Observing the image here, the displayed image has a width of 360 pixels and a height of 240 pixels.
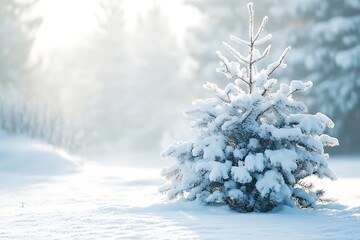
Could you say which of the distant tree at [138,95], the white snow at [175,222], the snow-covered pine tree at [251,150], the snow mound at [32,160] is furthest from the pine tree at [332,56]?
the snow-covered pine tree at [251,150]

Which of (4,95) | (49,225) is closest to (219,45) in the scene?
(4,95)

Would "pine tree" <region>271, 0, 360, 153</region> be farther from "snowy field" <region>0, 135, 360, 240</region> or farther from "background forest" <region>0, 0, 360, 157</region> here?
"snowy field" <region>0, 135, 360, 240</region>

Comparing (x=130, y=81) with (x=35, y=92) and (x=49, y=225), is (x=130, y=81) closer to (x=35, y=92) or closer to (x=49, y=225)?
(x=35, y=92)

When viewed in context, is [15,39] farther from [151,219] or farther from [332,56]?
[151,219]

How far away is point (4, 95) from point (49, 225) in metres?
12.3

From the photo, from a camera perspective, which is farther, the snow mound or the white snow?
the snow mound

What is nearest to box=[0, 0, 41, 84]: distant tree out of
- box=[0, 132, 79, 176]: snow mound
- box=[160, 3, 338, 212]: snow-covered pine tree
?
box=[0, 132, 79, 176]: snow mound

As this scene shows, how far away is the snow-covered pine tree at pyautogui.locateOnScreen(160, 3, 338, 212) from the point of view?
21.8 feet

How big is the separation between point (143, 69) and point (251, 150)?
30.3m

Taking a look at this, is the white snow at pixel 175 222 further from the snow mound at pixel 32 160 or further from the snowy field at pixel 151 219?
the snow mound at pixel 32 160

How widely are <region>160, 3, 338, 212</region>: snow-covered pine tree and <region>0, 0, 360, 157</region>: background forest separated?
10.0 metres

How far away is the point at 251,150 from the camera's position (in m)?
7.04

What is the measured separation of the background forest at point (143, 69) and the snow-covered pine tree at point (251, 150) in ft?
32.9

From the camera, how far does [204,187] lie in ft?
23.2
